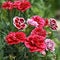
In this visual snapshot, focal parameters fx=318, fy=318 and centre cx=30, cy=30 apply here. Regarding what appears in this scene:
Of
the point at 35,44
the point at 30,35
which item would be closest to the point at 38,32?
the point at 30,35

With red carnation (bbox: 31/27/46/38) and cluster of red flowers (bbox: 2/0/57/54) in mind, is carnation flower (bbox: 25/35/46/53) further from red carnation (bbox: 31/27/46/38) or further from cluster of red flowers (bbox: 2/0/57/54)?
red carnation (bbox: 31/27/46/38)

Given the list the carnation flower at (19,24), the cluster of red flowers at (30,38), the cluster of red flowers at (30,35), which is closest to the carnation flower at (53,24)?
the cluster of red flowers at (30,35)

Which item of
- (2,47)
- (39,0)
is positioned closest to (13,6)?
(2,47)

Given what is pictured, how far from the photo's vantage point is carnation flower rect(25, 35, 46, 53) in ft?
8.17

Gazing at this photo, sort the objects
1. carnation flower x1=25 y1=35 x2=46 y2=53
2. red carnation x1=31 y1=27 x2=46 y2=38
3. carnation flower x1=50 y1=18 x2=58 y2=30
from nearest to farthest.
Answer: carnation flower x1=25 y1=35 x2=46 y2=53
red carnation x1=31 y1=27 x2=46 y2=38
carnation flower x1=50 y1=18 x2=58 y2=30

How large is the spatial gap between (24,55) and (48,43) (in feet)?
0.76

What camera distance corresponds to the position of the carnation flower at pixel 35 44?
2490mm


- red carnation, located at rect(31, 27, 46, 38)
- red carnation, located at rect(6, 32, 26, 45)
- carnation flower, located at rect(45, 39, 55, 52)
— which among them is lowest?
carnation flower, located at rect(45, 39, 55, 52)

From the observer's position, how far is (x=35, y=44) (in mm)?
2514

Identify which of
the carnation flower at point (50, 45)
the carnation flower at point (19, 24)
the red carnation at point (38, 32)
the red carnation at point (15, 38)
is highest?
the carnation flower at point (19, 24)

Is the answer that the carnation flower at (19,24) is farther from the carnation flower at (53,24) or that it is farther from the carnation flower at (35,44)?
the carnation flower at (53,24)

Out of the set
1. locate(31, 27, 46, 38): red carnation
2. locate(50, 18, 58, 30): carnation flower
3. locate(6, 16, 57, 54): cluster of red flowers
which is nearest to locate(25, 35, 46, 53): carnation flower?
locate(6, 16, 57, 54): cluster of red flowers

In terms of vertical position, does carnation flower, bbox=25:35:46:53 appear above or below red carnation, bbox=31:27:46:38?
below

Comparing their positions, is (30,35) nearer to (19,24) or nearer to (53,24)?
(19,24)
